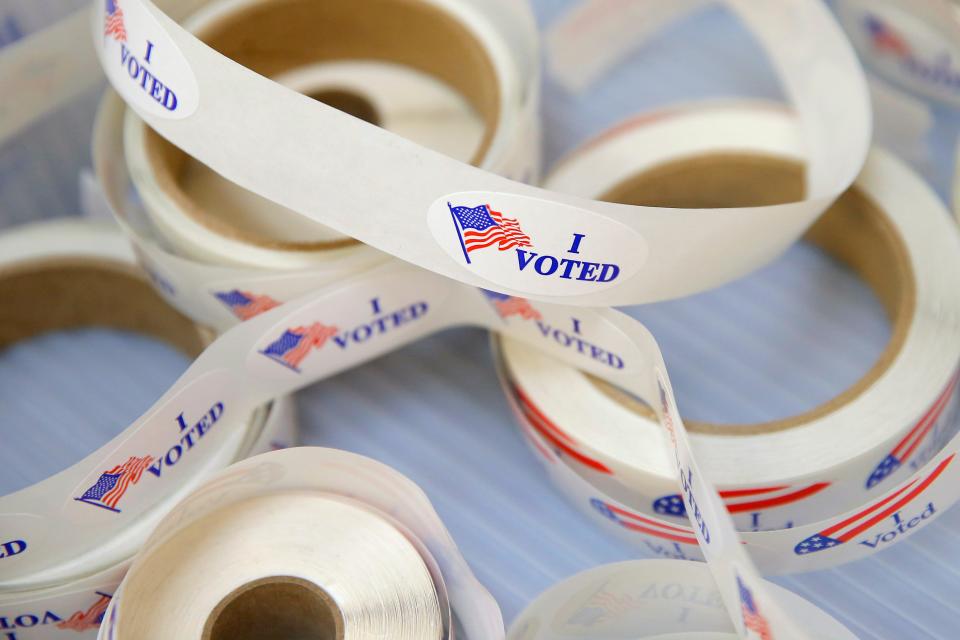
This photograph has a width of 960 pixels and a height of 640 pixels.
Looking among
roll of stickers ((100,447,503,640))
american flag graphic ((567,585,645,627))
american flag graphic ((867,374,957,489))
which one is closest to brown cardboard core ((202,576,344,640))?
roll of stickers ((100,447,503,640))

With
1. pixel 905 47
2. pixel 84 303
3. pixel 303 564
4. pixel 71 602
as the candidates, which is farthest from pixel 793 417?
pixel 84 303

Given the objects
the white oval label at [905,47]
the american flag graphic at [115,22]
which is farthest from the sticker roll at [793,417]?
the american flag graphic at [115,22]

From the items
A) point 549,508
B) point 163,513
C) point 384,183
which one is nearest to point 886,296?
point 549,508

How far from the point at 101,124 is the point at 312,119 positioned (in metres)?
0.45

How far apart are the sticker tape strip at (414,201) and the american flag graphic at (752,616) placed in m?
0.35

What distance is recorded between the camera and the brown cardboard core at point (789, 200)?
4.73 feet

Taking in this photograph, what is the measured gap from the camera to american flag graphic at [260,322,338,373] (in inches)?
51.2

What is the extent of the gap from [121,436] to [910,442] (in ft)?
2.86

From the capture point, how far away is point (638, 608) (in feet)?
Result: 3.96

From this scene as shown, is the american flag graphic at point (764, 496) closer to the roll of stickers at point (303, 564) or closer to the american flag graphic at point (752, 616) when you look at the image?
the american flag graphic at point (752, 616)

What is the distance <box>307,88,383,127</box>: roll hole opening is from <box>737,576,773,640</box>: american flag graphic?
34.1 inches

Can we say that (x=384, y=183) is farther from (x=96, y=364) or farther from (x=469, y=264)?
(x=96, y=364)

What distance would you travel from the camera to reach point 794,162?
1512mm

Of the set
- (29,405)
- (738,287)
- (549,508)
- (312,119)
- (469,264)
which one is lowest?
(29,405)
